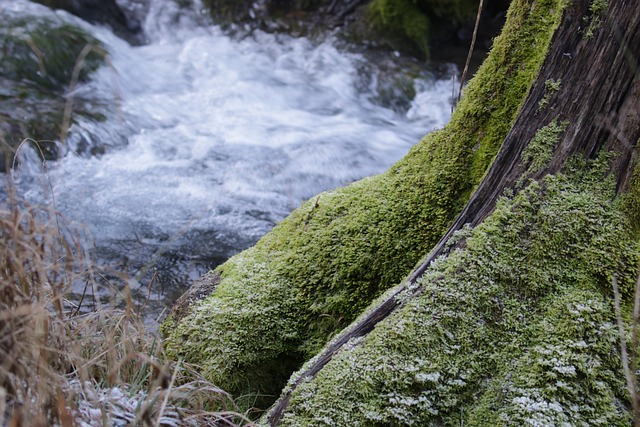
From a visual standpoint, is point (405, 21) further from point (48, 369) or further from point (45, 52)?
point (48, 369)

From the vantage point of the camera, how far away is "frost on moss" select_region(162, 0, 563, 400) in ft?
9.01

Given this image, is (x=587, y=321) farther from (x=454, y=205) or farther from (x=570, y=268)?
(x=454, y=205)

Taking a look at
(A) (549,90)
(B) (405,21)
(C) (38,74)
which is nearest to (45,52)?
(C) (38,74)

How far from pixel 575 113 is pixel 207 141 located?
574 cm

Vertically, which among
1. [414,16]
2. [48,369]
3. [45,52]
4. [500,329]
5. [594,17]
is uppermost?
[594,17]

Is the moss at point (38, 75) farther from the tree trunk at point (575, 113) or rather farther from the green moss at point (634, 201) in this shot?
the green moss at point (634, 201)

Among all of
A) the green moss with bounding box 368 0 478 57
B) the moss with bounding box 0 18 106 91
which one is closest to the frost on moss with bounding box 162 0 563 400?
the moss with bounding box 0 18 106 91

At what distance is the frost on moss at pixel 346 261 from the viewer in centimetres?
275

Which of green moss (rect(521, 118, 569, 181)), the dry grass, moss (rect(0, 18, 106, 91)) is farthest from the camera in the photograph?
moss (rect(0, 18, 106, 91))

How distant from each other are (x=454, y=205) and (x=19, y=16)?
8121mm

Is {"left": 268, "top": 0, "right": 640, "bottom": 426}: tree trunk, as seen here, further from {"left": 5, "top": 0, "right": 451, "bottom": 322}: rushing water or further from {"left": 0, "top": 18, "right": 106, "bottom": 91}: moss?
{"left": 0, "top": 18, "right": 106, "bottom": 91}: moss

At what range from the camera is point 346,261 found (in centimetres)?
291

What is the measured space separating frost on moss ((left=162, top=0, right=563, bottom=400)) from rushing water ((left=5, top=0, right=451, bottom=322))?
0.98 meters

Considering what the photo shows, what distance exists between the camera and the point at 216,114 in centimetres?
821
